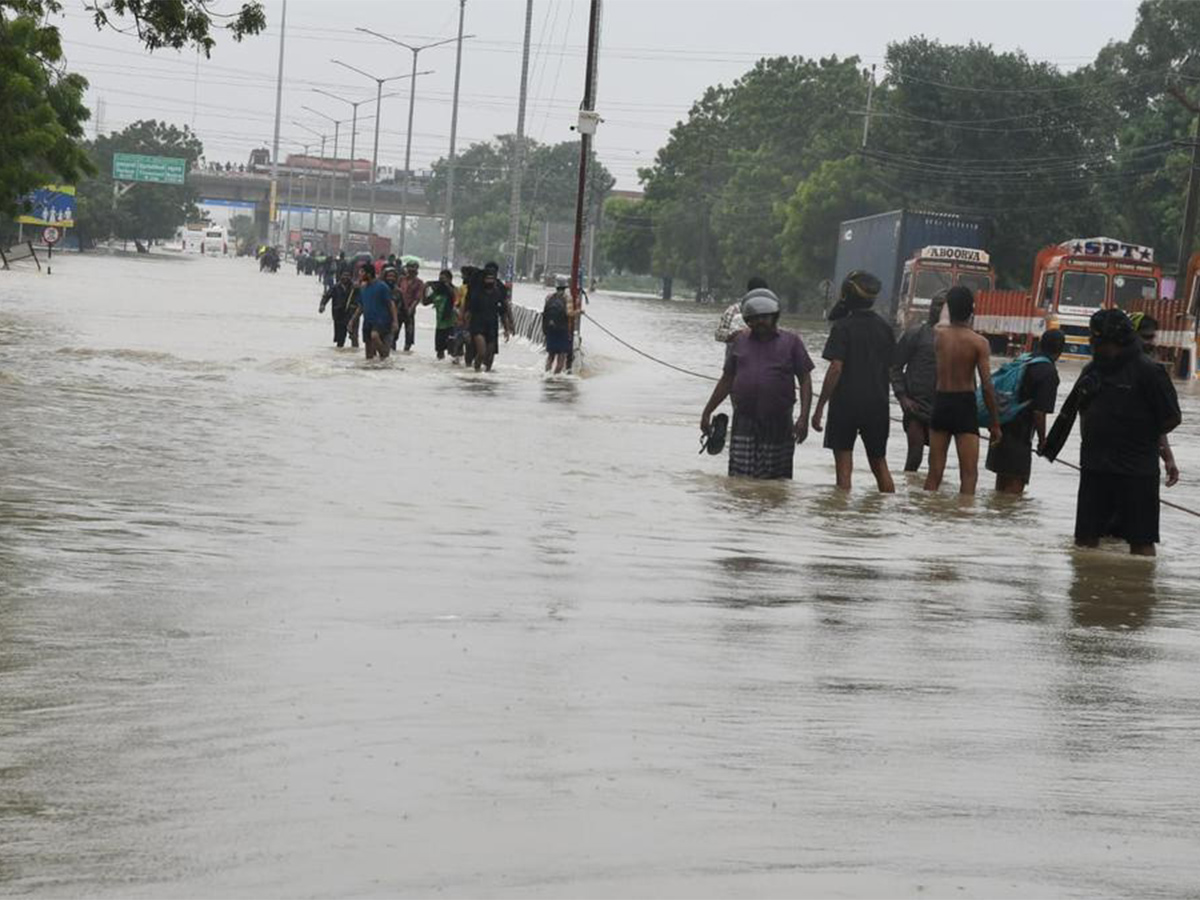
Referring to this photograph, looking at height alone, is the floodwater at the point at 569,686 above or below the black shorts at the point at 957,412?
below

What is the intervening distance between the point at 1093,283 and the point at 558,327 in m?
22.5

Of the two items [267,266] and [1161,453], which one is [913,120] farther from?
[1161,453]

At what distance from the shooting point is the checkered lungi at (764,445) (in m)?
15.5

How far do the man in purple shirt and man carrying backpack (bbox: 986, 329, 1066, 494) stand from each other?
A: 62.6 inches

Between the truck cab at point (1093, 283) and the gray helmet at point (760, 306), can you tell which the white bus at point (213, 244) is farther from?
the gray helmet at point (760, 306)

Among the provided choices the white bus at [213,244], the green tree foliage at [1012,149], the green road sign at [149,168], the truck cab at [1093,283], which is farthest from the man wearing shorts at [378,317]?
the white bus at [213,244]

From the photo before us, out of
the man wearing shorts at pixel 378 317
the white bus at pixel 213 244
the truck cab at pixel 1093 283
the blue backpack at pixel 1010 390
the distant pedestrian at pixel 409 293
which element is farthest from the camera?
the white bus at pixel 213 244

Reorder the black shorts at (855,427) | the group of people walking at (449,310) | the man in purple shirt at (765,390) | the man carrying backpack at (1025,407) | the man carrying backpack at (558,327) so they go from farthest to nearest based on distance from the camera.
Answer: the man carrying backpack at (558,327) < the group of people walking at (449,310) < the man carrying backpack at (1025,407) < the black shorts at (855,427) < the man in purple shirt at (765,390)

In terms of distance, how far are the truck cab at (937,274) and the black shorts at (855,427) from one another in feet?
131

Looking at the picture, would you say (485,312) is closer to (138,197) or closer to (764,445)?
(764,445)

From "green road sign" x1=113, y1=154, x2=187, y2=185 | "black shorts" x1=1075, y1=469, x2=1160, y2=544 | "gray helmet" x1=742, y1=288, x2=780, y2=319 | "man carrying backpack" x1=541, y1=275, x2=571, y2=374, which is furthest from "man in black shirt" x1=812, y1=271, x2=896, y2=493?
"green road sign" x1=113, y1=154, x2=187, y2=185

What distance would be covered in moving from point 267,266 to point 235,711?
11323 centimetres

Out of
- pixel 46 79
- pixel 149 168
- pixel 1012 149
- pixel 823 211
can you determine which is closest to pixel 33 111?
pixel 46 79

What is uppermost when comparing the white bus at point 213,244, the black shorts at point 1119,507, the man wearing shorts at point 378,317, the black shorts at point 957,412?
the black shorts at point 957,412
